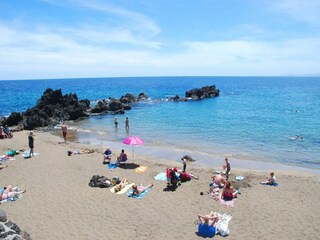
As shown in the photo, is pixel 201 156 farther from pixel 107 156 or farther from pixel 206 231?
pixel 206 231

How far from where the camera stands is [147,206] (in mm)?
12758

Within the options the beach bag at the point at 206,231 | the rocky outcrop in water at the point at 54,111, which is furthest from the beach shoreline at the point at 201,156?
the beach bag at the point at 206,231

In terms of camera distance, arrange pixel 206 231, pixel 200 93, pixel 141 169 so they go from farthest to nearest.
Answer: pixel 200 93
pixel 141 169
pixel 206 231

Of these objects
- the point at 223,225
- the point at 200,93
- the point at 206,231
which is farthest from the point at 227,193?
the point at 200,93

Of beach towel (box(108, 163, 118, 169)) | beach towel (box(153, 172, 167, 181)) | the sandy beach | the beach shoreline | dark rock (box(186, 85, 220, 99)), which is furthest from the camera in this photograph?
dark rock (box(186, 85, 220, 99))

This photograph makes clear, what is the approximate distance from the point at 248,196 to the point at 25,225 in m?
Result: 9.44

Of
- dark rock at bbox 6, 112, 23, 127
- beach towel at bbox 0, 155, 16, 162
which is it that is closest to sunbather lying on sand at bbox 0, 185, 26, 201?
beach towel at bbox 0, 155, 16, 162

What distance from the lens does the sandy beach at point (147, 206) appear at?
425 inches

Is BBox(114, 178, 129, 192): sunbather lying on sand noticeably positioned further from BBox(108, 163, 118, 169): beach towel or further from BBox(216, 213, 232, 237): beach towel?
BBox(216, 213, 232, 237): beach towel

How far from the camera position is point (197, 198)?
1370cm

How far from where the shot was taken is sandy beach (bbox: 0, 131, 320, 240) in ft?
35.4

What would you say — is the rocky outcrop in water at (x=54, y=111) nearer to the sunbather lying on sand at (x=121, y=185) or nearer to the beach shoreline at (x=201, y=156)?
the beach shoreline at (x=201, y=156)

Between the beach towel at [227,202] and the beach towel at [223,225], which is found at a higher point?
the beach towel at [223,225]

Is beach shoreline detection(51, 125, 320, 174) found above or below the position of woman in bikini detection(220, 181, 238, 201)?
below
